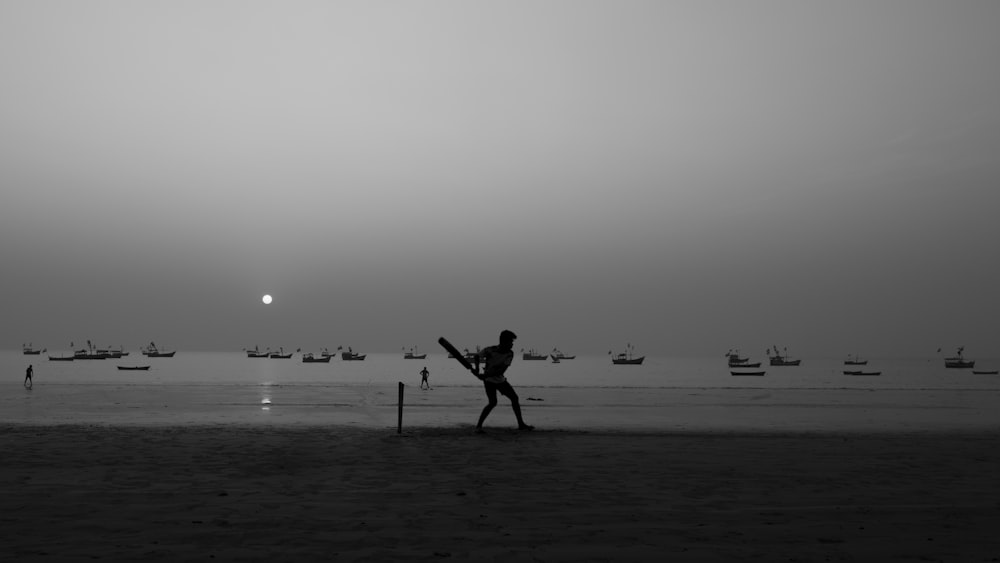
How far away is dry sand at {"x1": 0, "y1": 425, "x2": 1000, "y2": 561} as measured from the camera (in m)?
6.54

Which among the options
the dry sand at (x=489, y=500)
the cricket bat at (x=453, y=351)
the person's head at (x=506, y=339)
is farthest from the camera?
the person's head at (x=506, y=339)

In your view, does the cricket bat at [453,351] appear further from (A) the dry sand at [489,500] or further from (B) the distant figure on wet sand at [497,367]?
(A) the dry sand at [489,500]

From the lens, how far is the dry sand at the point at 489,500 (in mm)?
6543

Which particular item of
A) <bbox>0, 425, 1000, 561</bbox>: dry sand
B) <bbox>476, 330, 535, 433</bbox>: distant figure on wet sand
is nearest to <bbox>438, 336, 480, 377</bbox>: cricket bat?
<bbox>476, 330, 535, 433</bbox>: distant figure on wet sand

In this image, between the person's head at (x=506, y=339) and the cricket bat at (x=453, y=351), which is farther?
the person's head at (x=506, y=339)

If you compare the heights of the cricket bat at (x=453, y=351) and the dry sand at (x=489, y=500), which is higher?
the cricket bat at (x=453, y=351)

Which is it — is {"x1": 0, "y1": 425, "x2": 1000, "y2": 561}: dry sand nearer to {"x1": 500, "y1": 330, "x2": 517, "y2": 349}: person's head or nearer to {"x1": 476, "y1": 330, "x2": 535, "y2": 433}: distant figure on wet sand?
{"x1": 476, "y1": 330, "x2": 535, "y2": 433}: distant figure on wet sand

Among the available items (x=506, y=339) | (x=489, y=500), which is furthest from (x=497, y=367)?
(x=489, y=500)

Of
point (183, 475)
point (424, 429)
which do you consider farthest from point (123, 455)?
point (424, 429)

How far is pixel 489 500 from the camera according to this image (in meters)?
8.71

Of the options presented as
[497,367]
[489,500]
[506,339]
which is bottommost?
[489,500]

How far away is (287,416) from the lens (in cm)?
2434

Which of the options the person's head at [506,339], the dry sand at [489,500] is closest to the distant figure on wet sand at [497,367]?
the person's head at [506,339]

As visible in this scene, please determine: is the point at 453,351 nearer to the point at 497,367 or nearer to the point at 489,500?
the point at 497,367
